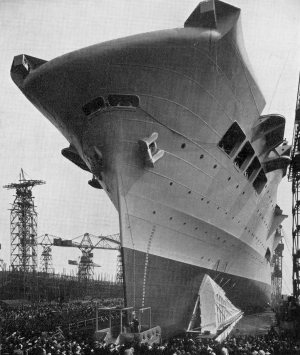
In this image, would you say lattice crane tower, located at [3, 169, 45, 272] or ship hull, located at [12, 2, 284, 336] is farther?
lattice crane tower, located at [3, 169, 45, 272]

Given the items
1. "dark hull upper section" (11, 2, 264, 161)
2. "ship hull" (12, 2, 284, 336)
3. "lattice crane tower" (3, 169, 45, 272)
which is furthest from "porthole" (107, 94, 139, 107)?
"lattice crane tower" (3, 169, 45, 272)

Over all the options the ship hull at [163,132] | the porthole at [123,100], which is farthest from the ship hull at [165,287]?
the porthole at [123,100]

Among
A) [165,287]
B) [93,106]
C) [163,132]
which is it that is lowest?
[165,287]

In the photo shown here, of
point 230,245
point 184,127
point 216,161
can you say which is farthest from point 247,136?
point 230,245

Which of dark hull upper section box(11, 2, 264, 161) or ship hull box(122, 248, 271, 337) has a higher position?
dark hull upper section box(11, 2, 264, 161)

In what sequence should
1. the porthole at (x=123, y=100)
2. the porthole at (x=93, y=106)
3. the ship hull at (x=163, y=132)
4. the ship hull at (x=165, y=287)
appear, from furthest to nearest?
1. the porthole at (x=93, y=106)
2. the porthole at (x=123, y=100)
3. the ship hull at (x=165, y=287)
4. the ship hull at (x=163, y=132)

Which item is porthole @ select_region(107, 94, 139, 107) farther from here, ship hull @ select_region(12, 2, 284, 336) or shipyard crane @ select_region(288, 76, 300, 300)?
shipyard crane @ select_region(288, 76, 300, 300)

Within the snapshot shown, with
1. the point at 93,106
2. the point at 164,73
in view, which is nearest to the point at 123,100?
the point at 93,106

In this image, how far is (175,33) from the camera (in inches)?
518

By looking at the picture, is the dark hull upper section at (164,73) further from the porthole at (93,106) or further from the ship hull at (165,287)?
the ship hull at (165,287)

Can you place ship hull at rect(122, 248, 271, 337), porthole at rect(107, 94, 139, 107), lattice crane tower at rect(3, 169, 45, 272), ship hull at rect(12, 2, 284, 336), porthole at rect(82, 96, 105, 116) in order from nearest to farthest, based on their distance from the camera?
ship hull at rect(12, 2, 284, 336) → ship hull at rect(122, 248, 271, 337) → porthole at rect(107, 94, 139, 107) → porthole at rect(82, 96, 105, 116) → lattice crane tower at rect(3, 169, 45, 272)

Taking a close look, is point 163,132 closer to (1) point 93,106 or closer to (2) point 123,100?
(2) point 123,100

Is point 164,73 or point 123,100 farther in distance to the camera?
point 123,100

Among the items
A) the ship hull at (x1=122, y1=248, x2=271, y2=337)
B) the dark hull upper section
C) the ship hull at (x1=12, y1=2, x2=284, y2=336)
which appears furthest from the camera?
the ship hull at (x1=122, y1=248, x2=271, y2=337)
